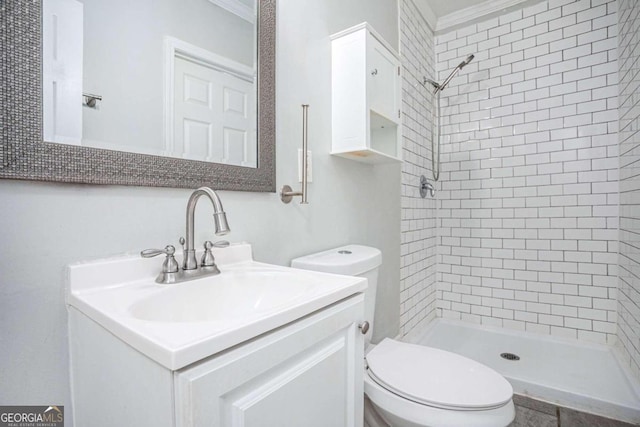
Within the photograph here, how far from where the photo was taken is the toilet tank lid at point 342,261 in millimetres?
1114

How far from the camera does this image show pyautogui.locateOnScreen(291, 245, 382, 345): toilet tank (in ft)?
3.67

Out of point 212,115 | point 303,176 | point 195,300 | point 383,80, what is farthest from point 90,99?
point 383,80

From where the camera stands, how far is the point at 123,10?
2.54ft

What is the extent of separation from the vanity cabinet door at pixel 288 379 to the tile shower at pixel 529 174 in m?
1.35

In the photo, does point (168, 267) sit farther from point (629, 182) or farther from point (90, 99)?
point (629, 182)

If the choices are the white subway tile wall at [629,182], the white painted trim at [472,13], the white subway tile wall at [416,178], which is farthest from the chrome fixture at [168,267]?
the white painted trim at [472,13]

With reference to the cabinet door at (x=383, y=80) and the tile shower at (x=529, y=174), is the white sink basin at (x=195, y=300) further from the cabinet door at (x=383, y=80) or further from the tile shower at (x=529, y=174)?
the tile shower at (x=529, y=174)

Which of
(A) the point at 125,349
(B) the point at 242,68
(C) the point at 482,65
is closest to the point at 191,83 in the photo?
(B) the point at 242,68

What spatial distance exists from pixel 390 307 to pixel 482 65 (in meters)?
2.03

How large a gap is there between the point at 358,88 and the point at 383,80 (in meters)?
0.20

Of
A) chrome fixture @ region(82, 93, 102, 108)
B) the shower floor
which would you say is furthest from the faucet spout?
the shower floor

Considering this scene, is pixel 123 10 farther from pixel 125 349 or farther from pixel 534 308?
pixel 534 308

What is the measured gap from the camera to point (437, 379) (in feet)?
3.50

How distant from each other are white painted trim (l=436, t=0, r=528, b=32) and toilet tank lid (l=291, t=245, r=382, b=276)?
7.24 ft
